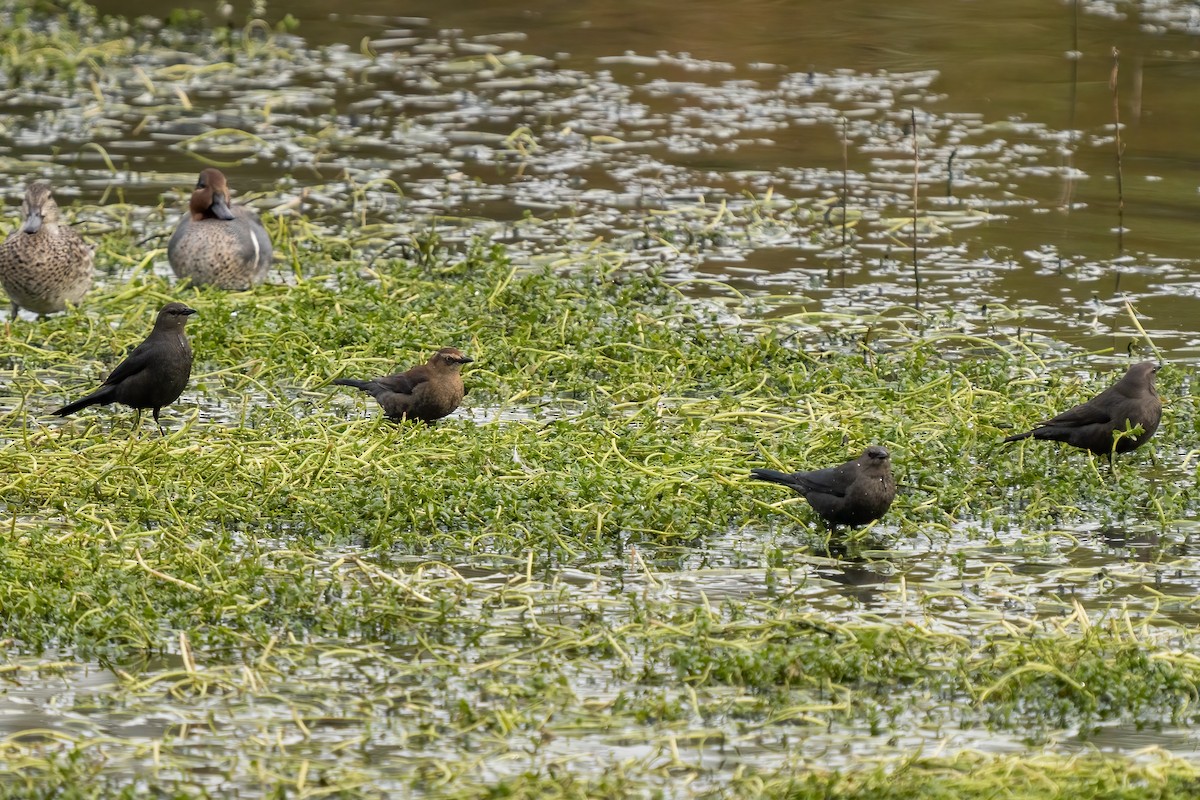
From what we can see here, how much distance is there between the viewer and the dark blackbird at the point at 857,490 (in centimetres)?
839

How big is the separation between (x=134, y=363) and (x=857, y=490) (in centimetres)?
424

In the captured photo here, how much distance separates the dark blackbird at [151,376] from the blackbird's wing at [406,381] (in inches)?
44.6

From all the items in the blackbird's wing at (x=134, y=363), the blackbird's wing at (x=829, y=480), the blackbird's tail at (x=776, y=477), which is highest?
the blackbird's wing at (x=134, y=363)

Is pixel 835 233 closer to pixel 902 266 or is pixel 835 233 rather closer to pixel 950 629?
pixel 902 266

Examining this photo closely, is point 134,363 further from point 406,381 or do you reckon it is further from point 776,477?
point 776,477

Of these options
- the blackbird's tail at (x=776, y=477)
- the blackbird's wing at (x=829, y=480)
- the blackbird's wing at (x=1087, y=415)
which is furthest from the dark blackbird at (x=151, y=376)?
the blackbird's wing at (x=1087, y=415)

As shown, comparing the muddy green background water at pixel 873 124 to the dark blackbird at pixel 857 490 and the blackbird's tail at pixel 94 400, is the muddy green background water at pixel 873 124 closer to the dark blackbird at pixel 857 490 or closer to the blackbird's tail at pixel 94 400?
the dark blackbird at pixel 857 490

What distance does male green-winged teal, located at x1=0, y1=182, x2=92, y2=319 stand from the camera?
12.2m

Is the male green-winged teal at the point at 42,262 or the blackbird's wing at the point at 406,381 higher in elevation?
the male green-winged teal at the point at 42,262

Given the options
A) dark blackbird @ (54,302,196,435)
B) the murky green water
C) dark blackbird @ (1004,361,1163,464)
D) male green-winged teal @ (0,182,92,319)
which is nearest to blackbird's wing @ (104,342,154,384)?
dark blackbird @ (54,302,196,435)

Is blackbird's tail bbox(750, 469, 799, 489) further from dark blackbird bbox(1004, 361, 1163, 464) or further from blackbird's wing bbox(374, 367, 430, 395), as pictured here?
blackbird's wing bbox(374, 367, 430, 395)

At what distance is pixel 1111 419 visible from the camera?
9406 mm

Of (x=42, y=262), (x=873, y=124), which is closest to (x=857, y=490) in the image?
(x=42, y=262)

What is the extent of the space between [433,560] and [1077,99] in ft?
41.3
